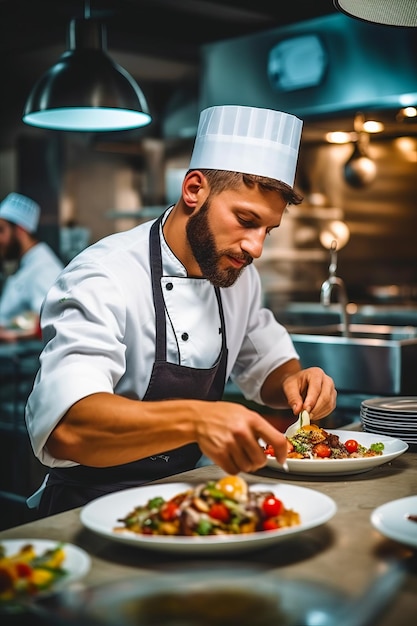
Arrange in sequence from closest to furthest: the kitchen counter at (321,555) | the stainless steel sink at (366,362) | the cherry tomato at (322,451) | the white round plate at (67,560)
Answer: the white round plate at (67,560) → the kitchen counter at (321,555) → the cherry tomato at (322,451) → the stainless steel sink at (366,362)

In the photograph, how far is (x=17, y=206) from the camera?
6.17 metres

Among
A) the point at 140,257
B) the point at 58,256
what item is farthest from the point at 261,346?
the point at 58,256

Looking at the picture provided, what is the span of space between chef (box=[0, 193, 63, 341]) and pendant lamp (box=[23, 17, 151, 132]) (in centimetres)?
181

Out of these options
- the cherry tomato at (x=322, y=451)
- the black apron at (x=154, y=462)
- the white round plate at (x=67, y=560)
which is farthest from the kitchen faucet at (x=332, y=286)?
the white round plate at (x=67, y=560)

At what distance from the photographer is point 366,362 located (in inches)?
141

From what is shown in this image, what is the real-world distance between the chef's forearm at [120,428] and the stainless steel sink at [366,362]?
212cm

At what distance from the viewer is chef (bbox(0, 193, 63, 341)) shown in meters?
5.74

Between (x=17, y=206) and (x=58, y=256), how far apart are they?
3.96ft

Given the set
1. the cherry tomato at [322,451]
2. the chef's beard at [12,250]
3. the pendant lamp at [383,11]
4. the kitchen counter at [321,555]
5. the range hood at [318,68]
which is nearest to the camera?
the kitchen counter at [321,555]

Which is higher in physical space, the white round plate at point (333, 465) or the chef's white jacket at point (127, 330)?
the chef's white jacket at point (127, 330)

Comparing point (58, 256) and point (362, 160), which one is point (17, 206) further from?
point (362, 160)

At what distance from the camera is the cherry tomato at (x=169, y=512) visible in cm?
128

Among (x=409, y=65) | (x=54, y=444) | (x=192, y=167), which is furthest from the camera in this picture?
(x=409, y=65)

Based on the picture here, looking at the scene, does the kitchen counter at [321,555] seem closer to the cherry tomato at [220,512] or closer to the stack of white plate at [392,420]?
the cherry tomato at [220,512]
